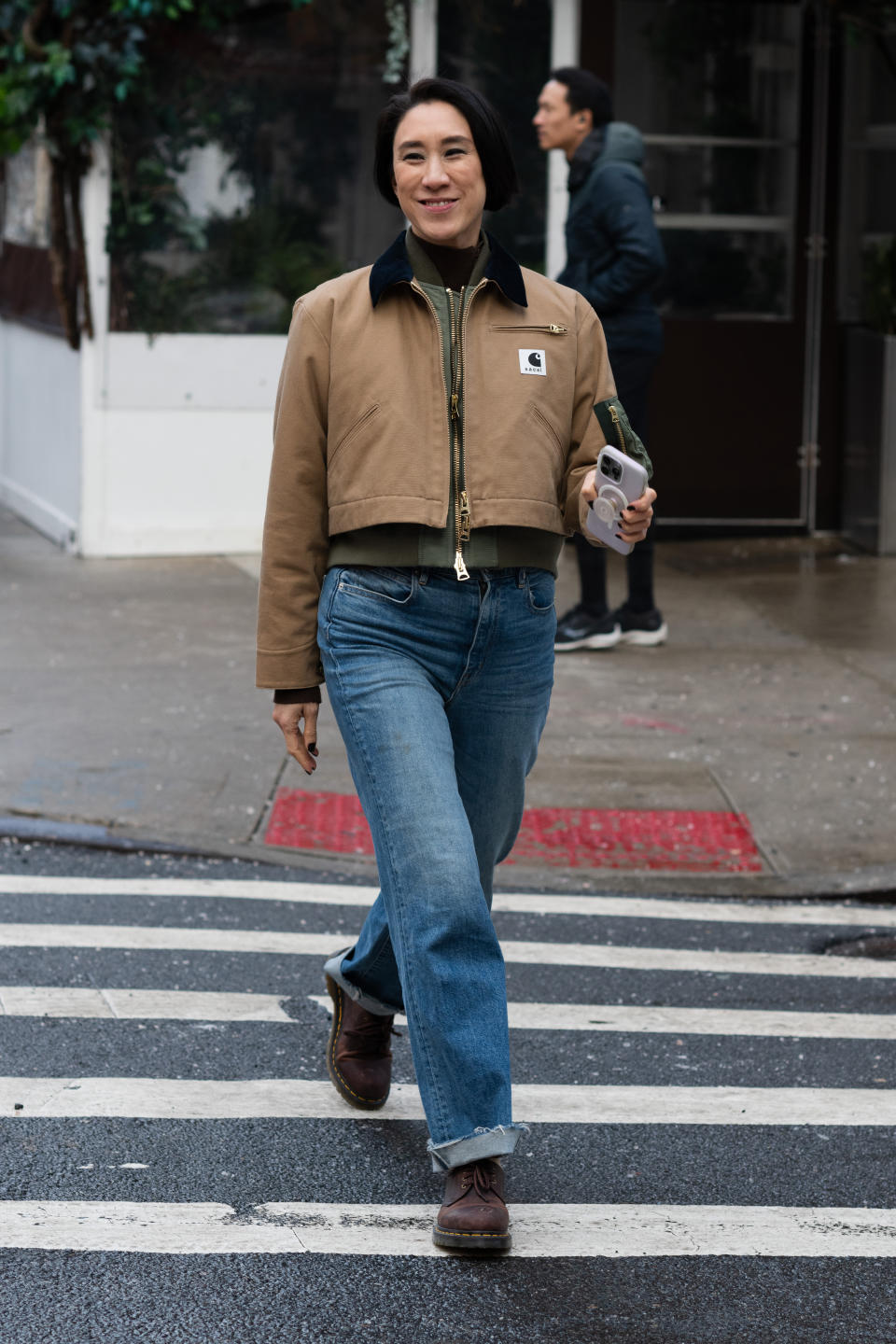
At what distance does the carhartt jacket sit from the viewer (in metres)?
3.63

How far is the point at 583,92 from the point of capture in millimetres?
8328

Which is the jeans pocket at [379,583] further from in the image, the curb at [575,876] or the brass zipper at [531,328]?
the curb at [575,876]

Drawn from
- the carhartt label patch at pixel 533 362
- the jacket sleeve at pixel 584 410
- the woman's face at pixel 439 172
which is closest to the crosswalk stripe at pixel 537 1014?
the jacket sleeve at pixel 584 410

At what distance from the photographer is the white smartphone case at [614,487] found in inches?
139

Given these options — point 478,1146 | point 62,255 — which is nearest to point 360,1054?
point 478,1146

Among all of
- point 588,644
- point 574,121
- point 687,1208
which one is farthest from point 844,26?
point 687,1208

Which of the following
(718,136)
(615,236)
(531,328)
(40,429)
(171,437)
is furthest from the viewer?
(40,429)

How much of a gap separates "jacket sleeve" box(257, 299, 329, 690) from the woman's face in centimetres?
30

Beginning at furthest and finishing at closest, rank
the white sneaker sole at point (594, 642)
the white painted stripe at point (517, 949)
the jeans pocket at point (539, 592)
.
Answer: the white sneaker sole at point (594, 642) < the white painted stripe at point (517, 949) < the jeans pocket at point (539, 592)

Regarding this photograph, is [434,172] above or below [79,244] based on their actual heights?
below

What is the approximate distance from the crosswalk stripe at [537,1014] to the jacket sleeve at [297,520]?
1297 millimetres

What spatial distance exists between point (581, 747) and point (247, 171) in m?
4.95

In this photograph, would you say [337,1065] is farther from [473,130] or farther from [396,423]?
[473,130]

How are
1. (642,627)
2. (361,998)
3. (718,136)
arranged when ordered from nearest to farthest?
(361,998)
(642,627)
(718,136)
